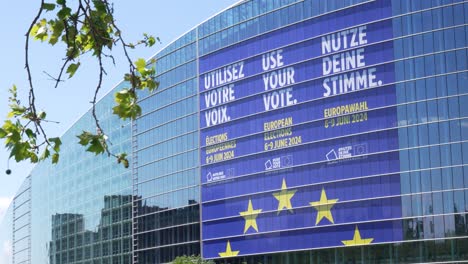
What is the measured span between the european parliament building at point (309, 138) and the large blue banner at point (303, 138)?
9cm

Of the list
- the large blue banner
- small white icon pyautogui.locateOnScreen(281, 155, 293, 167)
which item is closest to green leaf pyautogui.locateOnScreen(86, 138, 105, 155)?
the large blue banner

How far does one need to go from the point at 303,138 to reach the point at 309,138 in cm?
53

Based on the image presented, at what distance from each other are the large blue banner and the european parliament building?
0.30 feet

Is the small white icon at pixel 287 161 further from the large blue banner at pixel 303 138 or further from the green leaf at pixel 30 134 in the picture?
the green leaf at pixel 30 134

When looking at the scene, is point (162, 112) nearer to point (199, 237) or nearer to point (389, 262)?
point (199, 237)

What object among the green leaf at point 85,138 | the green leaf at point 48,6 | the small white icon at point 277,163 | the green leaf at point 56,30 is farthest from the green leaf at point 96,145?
the small white icon at point 277,163

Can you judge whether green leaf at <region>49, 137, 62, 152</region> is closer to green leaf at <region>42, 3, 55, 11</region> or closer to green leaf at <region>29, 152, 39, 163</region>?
green leaf at <region>29, 152, 39, 163</region>

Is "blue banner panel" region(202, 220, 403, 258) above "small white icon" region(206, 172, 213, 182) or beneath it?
beneath

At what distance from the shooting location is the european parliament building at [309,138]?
6141cm

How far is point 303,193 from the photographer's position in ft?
222

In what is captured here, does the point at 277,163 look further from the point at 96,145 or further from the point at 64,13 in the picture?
the point at 64,13

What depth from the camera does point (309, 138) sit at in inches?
2662

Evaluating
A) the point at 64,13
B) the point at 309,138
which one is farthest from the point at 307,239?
the point at 64,13

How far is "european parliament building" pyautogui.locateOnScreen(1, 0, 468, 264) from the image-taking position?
201ft
